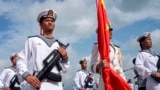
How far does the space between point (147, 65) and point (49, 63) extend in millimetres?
3561

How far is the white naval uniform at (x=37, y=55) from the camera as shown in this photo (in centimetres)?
579

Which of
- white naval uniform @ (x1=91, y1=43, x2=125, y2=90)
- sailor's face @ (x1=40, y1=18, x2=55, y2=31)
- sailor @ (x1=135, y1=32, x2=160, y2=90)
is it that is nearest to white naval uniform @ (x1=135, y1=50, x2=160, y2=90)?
sailor @ (x1=135, y1=32, x2=160, y2=90)

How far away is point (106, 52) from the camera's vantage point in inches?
250

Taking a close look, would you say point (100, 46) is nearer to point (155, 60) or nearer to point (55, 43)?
point (55, 43)

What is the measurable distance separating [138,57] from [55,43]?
335 cm

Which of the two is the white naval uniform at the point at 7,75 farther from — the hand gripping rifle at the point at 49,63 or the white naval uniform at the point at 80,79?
the hand gripping rifle at the point at 49,63

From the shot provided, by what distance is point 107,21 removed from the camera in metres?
6.69

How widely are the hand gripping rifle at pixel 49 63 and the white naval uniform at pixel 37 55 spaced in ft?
0.23

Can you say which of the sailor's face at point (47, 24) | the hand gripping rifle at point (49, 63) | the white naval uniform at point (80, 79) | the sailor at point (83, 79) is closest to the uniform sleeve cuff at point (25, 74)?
the hand gripping rifle at point (49, 63)

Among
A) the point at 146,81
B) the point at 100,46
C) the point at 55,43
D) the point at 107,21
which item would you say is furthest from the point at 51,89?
the point at 146,81

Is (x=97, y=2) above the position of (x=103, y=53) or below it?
Answer: above

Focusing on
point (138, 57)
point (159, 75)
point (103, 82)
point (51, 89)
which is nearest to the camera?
point (51, 89)

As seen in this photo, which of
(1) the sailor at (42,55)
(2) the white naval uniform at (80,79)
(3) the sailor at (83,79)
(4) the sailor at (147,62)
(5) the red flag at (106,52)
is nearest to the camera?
(1) the sailor at (42,55)

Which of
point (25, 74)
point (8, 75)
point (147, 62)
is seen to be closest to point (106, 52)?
point (25, 74)
